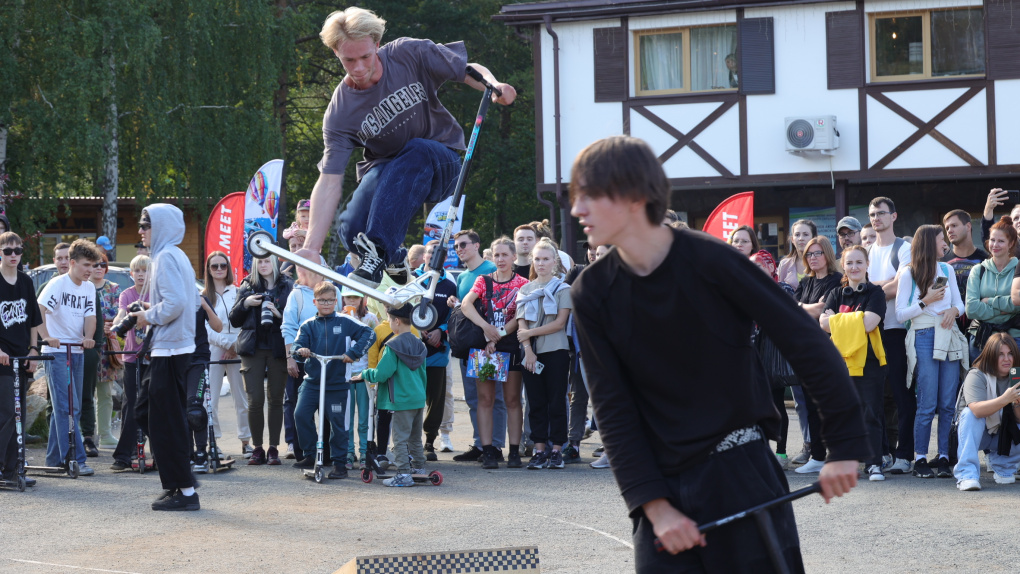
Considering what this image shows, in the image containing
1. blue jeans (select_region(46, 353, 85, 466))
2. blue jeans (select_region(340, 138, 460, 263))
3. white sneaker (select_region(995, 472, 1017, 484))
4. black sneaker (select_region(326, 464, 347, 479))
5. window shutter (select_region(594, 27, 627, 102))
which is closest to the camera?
blue jeans (select_region(340, 138, 460, 263))

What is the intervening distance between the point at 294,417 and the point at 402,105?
510 centimetres

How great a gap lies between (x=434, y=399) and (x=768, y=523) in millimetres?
7091

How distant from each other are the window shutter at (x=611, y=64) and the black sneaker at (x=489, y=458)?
1063 cm

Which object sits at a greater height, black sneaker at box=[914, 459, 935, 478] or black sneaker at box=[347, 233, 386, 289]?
black sneaker at box=[347, 233, 386, 289]

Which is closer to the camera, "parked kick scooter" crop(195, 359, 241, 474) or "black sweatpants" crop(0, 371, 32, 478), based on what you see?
"black sweatpants" crop(0, 371, 32, 478)

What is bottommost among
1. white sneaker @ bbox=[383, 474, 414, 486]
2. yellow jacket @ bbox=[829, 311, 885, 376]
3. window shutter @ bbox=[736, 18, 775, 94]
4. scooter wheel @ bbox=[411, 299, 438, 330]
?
white sneaker @ bbox=[383, 474, 414, 486]

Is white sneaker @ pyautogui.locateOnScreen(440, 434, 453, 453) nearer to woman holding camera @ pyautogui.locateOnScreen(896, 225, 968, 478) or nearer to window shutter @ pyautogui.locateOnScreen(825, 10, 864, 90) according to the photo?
woman holding camera @ pyautogui.locateOnScreen(896, 225, 968, 478)

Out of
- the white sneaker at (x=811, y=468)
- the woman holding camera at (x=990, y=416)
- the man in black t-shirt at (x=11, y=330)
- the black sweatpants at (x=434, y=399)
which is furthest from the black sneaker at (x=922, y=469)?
the man in black t-shirt at (x=11, y=330)

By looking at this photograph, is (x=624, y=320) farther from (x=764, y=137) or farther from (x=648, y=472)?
(x=764, y=137)

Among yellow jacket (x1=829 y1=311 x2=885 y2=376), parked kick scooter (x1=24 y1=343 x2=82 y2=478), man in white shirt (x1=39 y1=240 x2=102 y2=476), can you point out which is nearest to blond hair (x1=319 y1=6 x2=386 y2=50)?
yellow jacket (x1=829 y1=311 x2=885 y2=376)

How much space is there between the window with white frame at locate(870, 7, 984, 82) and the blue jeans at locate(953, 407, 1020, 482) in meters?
11.1

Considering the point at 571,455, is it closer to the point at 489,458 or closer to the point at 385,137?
the point at 489,458

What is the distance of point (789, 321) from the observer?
2660 mm

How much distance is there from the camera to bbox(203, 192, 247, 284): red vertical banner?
11.9 meters
